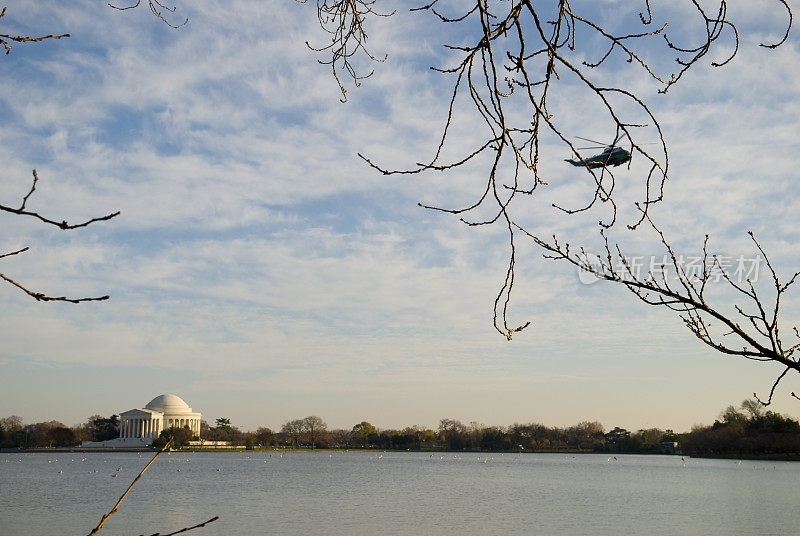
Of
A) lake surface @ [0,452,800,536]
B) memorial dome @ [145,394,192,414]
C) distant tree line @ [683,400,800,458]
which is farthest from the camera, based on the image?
memorial dome @ [145,394,192,414]

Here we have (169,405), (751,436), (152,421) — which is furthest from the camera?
(169,405)

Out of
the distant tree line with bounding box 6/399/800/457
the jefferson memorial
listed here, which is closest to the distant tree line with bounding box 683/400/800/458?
the distant tree line with bounding box 6/399/800/457

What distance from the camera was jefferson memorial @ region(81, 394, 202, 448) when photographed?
112m

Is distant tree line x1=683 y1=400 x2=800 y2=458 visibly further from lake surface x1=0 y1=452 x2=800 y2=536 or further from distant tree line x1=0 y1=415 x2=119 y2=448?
distant tree line x1=0 y1=415 x2=119 y2=448

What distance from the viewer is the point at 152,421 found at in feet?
368

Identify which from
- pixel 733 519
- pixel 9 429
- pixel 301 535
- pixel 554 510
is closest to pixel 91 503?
pixel 301 535

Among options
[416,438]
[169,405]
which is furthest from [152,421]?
[416,438]

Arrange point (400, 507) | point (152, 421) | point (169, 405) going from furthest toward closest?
point (169, 405) → point (152, 421) → point (400, 507)

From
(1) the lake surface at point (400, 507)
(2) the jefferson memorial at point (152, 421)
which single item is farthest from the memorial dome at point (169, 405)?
(1) the lake surface at point (400, 507)

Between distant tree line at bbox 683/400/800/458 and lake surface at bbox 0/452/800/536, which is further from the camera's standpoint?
distant tree line at bbox 683/400/800/458

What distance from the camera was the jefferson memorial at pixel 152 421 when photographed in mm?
112125

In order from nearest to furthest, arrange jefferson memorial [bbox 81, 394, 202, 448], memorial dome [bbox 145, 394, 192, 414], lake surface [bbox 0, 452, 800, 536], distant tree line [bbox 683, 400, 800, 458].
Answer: lake surface [bbox 0, 452, 800, 536] → distant tree line [bbox 683, 400, 800, 458] → jefferson memorial [bbox 81, 394, 202, 448] → memorial dome [bbox 145, 394, 192, 414]

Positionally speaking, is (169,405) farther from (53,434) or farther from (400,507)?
(400,507)

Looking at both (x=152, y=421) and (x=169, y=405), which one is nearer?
(x=152, y=421)
